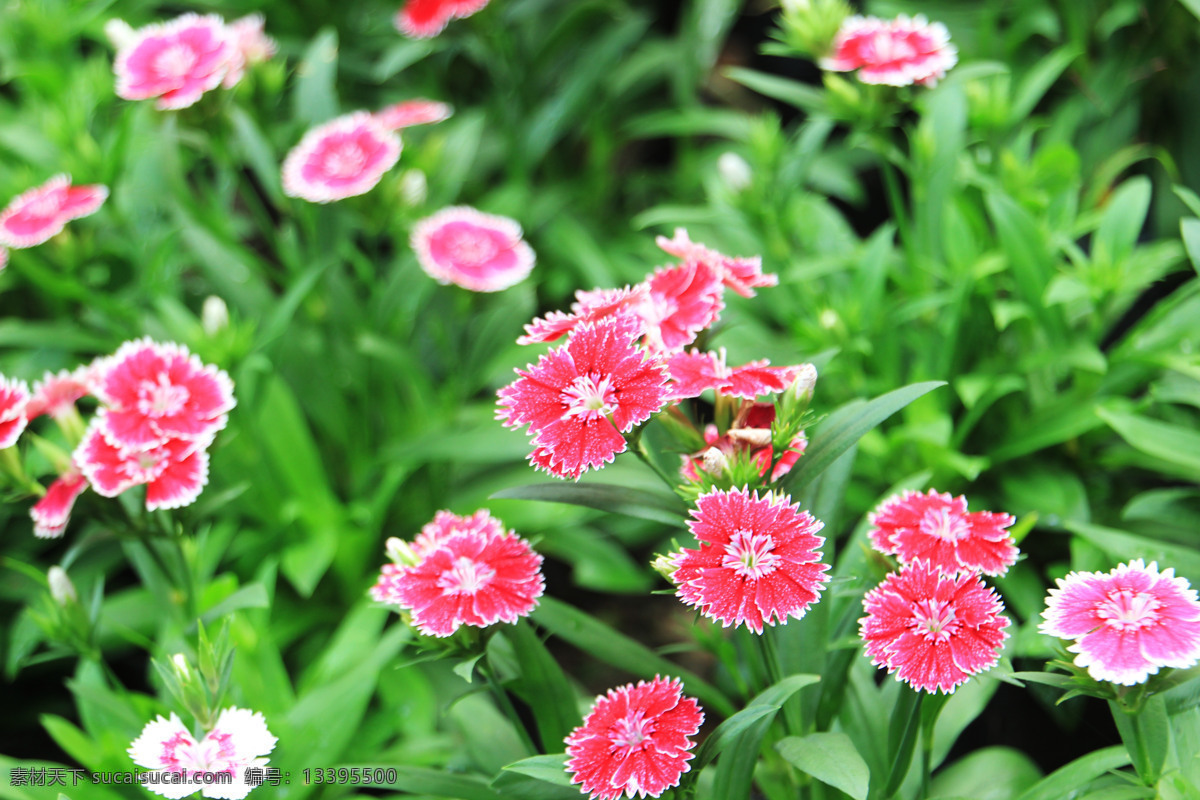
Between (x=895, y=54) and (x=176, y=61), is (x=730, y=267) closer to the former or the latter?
(x=895, y=54)

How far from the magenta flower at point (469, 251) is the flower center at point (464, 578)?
3.30ft

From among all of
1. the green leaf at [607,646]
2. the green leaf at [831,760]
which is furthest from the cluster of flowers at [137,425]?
the green leaf at [831,760]

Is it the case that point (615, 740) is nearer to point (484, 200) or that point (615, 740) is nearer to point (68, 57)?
point (484, 200)

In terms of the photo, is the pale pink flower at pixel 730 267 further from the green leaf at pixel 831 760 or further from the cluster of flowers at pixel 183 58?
the cluster of flowers at pixel 183 58

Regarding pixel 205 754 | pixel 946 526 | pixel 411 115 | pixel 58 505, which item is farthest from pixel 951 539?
pixel 411 115

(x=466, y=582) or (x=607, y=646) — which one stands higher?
(x=466, y=582)

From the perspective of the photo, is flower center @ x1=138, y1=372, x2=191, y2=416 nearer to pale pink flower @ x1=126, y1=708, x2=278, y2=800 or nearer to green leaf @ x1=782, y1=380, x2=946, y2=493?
pale pink flower @ x1=126, y1=708, x2=278, y2=800

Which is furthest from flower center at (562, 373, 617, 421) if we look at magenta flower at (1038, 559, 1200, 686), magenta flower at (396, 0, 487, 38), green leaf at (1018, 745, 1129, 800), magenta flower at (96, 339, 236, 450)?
magenta flower at (396, 0, 487, 38)

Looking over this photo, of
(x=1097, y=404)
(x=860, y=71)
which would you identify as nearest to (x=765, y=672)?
(x=1097, y=404)

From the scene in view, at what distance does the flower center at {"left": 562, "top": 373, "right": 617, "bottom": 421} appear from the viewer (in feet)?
3.33

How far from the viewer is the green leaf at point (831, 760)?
1.06m

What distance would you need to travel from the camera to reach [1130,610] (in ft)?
3.13

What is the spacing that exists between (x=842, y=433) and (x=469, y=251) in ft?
3.78

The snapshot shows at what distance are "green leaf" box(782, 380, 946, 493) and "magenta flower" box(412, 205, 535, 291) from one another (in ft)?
3.44
